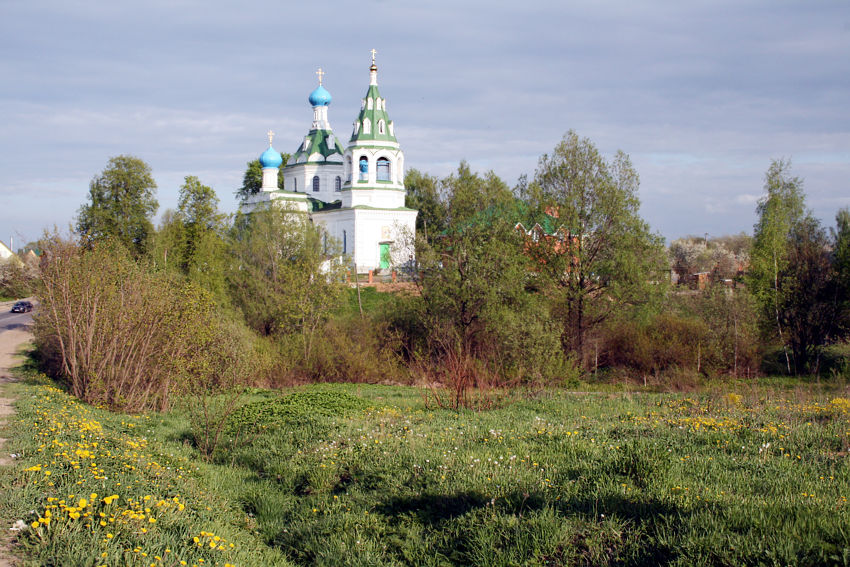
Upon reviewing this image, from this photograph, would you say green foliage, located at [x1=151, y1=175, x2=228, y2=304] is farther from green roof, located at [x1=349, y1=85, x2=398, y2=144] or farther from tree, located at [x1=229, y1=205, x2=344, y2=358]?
green roof, located at [x1=349, y1=85, x2=398, y2=144]

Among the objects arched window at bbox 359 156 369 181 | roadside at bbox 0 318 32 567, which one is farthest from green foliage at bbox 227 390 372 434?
arched window at bbox 359 156 369 181

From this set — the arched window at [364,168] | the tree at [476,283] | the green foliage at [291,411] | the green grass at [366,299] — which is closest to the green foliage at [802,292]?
the tree at [476,283]

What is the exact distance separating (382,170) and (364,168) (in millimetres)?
1292

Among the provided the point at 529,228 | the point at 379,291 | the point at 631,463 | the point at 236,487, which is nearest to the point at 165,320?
the point at 236,487

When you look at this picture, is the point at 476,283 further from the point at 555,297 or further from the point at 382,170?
the point at 382,170

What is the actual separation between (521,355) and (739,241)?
2590 inches

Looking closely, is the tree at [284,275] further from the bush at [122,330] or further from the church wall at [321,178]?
the church wall at [321,178]

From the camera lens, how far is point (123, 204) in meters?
33.0

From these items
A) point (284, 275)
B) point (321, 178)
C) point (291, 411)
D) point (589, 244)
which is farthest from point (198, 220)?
point (321, 178)

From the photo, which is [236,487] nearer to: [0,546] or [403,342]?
[0,546]

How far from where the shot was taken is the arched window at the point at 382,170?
49812 millimetres

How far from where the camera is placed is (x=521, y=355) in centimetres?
2119

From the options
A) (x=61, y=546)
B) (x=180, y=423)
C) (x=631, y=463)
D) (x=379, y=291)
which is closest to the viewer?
(x=61, y=546)

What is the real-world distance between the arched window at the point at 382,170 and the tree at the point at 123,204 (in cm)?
1920
